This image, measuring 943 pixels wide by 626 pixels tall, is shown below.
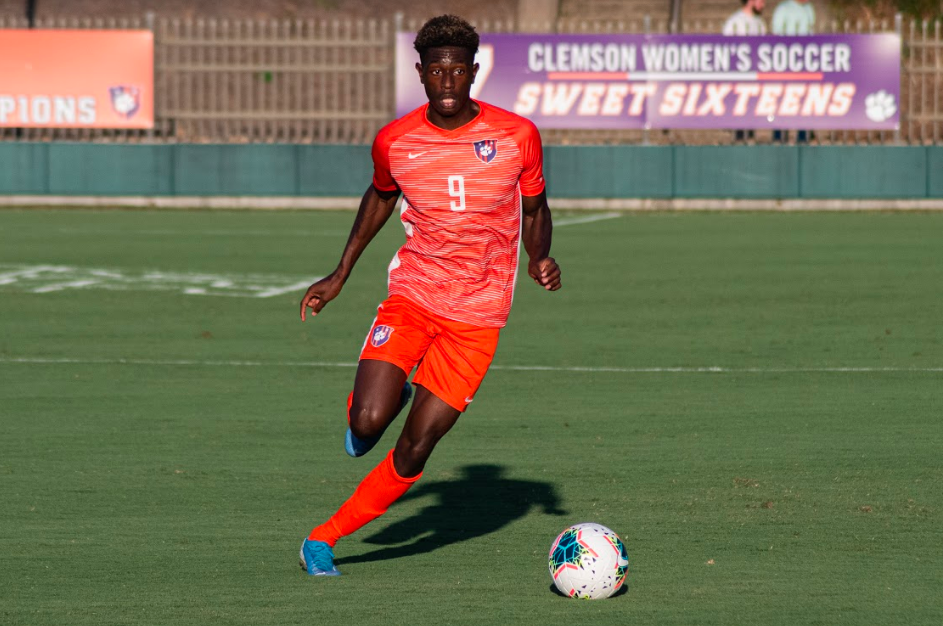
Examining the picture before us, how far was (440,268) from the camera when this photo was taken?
249 inches

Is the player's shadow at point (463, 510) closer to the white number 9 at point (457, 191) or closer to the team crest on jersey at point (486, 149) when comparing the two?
the white number 9 at point (457, 191)

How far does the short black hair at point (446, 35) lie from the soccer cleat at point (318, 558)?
1.83 m

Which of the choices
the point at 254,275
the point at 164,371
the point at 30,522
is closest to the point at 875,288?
the point at 254,275

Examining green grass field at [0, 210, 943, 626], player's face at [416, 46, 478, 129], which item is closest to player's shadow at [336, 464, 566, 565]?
green grass field at [0, 210, 943, 626]

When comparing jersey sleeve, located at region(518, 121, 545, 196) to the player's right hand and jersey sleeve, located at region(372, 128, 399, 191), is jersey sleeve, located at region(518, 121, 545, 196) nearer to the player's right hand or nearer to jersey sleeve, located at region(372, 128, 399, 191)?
jersey sleeve, located at region(372, 128, 399, 191)

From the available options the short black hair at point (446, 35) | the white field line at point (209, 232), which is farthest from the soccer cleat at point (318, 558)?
the white field line at point (209, 232)

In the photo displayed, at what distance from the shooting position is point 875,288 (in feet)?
51.1

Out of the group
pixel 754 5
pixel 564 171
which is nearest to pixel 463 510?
pixel 564 171

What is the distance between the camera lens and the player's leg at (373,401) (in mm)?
6062

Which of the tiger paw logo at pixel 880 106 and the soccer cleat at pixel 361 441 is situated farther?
the tiger paw logo at pixel 880 106

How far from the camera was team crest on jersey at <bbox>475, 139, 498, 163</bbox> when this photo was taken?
6.23 m

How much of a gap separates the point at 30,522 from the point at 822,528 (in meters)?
3.30

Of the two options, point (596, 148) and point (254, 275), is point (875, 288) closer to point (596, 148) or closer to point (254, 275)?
point (254, 275)

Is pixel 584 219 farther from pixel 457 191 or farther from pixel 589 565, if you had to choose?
pixel 589 565
